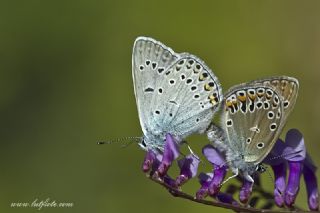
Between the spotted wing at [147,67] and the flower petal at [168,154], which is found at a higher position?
the spotted wing at [147,67]

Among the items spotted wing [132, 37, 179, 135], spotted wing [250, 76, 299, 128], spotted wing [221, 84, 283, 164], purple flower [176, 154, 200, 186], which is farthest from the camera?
spotted wing [132, 37, 179, 135]

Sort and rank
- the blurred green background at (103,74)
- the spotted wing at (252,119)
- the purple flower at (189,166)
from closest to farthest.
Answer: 1. the spotted wing at (252,119)
2. the purple flower at (189,166)
3. the blurred green background at (103,74)

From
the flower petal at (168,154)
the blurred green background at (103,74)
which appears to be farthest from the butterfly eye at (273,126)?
the blurred green background at (103,74)

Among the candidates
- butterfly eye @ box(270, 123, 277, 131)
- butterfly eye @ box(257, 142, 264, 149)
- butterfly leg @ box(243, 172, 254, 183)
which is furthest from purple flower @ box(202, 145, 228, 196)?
butterfly eye @ box(270, 123, 277, 131)

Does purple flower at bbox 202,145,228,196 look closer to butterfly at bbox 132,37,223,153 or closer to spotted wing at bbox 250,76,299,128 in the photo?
butterfly at bbox 132,37,223,153

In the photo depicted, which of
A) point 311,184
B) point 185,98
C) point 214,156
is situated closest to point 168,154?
point 214,156

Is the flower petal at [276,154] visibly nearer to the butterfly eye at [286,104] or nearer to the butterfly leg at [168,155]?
the butterfly eye at [286,104]

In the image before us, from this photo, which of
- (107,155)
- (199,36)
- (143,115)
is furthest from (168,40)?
(143,115)
